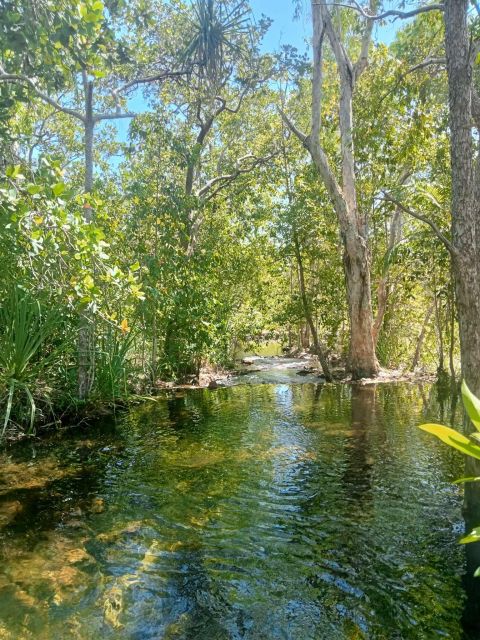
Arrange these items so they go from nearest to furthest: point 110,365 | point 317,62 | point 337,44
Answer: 1. point 110,365
2. point 317,62
3. point 337,44

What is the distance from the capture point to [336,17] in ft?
43.1

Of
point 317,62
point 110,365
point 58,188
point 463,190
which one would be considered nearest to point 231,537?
point 463,190

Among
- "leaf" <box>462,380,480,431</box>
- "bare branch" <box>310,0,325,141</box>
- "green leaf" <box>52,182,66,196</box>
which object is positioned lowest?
"leaf" <box>462,380,480,431</box>

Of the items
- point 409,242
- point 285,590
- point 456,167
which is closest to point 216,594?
point 285,590

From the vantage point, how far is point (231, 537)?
4.45m

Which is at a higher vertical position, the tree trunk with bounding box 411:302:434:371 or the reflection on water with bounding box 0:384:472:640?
the tree trunk with bounding box 411:302:434:371

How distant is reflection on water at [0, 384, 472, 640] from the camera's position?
3.26 metres

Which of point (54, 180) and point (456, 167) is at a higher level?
point (54, 180)

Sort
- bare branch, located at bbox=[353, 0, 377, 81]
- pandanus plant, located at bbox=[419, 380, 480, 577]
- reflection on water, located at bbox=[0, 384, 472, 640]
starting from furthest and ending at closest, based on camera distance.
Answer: bare branch, located at bbox=[353, 0, 377, 81]
reflection on water, located at bbox=[0, 384, 472, 640]
pandanus plant, located at bbox=[419, 380, 480, 577]

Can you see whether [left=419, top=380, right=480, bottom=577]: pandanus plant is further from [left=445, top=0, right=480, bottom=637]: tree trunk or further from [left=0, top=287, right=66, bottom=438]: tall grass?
[left=0, top=287, right=66, bottom=438]: tall grass

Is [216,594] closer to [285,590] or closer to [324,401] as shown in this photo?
[285,590]

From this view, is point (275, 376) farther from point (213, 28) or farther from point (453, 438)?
point (453, 438)

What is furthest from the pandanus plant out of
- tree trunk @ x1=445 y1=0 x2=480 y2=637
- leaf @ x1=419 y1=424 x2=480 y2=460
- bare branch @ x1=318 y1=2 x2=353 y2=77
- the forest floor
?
bare branch @ x1=318 y1=2 x2=353 y2=77

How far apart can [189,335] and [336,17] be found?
9445 millimetres
